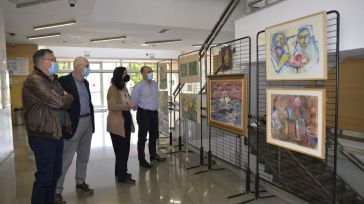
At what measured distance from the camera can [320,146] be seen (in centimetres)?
221

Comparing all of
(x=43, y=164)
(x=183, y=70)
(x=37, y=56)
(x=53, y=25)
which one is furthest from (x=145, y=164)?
(x=53, y=25)

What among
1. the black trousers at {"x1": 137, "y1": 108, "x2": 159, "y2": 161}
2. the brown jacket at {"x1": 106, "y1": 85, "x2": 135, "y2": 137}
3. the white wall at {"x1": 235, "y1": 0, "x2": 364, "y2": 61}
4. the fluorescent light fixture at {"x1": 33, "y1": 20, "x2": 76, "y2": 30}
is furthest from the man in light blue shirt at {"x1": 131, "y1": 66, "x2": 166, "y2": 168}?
the fluorescent light fixture at {"x1": 33, "y1": 20, "x2": 76, "y2": 30}

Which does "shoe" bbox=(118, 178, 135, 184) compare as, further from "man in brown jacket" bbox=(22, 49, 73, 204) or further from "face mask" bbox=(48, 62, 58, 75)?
"face mask" bbox=(48, 62, 58, 75)

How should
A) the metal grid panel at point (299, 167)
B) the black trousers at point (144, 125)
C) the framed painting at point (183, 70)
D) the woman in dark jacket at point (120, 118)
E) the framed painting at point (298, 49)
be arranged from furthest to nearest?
the framed painting at point (183, 70)
the black trousers at point (144, 125)
the woman in dark jacket at point (120, 118)
the metal grid panel at point (299, 167)
the framed painting at point (298, 49)

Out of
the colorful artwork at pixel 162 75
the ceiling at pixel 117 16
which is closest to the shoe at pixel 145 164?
the colorful artwork at pixel 162 75

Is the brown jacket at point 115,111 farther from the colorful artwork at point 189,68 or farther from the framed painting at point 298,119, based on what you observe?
the framed painting at point 298,119

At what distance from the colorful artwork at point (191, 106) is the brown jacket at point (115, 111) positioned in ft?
3.68

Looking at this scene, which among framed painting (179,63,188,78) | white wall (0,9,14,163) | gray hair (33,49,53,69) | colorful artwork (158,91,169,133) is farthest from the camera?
colorful artwork (158,91,169,133)

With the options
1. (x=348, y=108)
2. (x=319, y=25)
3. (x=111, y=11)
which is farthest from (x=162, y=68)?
(x=319, y=25)

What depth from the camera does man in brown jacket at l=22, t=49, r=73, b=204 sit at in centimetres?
233

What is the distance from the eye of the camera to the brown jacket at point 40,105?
2.31 metres

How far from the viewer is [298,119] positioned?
2.39 meters

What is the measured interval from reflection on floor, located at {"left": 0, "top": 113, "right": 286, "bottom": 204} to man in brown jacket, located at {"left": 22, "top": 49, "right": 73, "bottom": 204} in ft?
2.68

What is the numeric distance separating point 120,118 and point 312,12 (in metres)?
2.52
